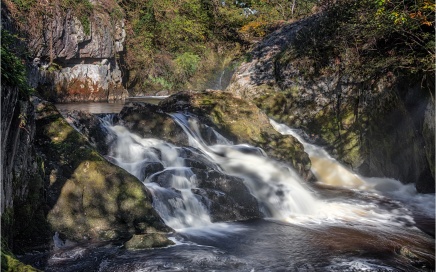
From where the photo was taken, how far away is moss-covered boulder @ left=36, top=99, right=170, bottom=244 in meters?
5.89

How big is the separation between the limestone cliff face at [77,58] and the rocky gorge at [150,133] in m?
0.04

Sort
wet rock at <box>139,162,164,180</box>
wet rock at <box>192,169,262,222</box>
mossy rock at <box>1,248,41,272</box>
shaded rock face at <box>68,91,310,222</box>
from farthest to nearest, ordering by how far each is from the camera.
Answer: wet rock at <box>139,162,164,180</box>, shaded rock face at <box>68,91,310,222</box>, wet rock at <box>192,169,262,222</box>, mossy rock at <box>1,248,41,272</box>

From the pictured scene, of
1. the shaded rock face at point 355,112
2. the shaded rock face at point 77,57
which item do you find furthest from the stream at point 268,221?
the shaded rock face at point 77,57

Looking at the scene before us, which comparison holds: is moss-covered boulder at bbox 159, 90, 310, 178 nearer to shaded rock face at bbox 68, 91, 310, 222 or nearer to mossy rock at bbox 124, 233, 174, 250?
shaded rock face at bbox 68, 91, 310, 222

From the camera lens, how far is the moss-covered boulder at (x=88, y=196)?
589cm

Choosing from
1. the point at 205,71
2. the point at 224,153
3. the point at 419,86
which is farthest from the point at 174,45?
the point at 419,86

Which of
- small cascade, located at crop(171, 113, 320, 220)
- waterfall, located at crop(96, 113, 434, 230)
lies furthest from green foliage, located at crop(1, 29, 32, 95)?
small cascade, located at crop(171, 113, 320, 220)

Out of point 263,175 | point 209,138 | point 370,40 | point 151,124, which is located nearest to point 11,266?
point 263,175

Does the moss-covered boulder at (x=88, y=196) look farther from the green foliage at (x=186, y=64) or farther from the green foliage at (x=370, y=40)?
the green foliage at (x=186, y=64)

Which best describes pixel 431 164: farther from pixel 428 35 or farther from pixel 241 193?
pixel 241 193

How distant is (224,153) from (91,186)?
4196 millimetres

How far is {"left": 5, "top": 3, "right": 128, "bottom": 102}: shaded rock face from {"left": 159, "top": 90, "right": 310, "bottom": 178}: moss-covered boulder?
15.9 feet

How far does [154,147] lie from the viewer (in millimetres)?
8695

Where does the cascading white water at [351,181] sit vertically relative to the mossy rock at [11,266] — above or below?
above
